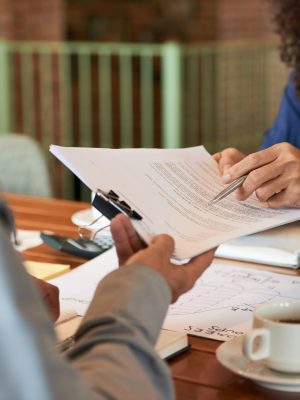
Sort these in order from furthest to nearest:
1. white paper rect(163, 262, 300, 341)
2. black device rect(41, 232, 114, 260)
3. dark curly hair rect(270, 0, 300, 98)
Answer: dark curly hair rect(270, 0, 300, 98) < black device rect(41, 232, 114, 260) < white paper rect(163, 262, 300, 341)

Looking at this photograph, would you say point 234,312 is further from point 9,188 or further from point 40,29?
point 40,29

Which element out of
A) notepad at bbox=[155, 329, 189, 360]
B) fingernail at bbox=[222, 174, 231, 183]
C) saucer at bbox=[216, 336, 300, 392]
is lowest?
notepad at bbox=[155, 329, 189, 360]

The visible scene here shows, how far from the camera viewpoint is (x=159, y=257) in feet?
2.67

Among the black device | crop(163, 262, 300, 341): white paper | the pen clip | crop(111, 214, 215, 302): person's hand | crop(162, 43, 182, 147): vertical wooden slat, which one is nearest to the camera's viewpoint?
crop(111, 214, 215, 302): person's hand

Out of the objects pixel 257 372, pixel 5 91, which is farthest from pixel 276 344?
pixel 5 91

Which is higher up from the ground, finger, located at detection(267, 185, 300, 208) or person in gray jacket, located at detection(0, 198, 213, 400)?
person in gray jacket, located at detection(0, 198, 213, 400)

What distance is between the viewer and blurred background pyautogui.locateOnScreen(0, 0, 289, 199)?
16.0 feet

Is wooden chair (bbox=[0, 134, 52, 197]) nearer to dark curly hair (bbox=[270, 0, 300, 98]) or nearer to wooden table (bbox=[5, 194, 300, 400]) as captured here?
dark curly hair (bbox=[270, 0, 300, 98])

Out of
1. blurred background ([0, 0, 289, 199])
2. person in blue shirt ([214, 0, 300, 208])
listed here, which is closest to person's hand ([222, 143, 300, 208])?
person in blue shirt ([214, 0, 300, 208])

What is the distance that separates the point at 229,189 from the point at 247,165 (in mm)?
64

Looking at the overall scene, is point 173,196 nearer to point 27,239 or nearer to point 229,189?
point 229,189

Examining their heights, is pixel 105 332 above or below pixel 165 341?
above

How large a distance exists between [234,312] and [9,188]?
1.31 meters

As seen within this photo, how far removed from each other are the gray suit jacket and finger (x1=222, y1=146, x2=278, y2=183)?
48 centimetres
